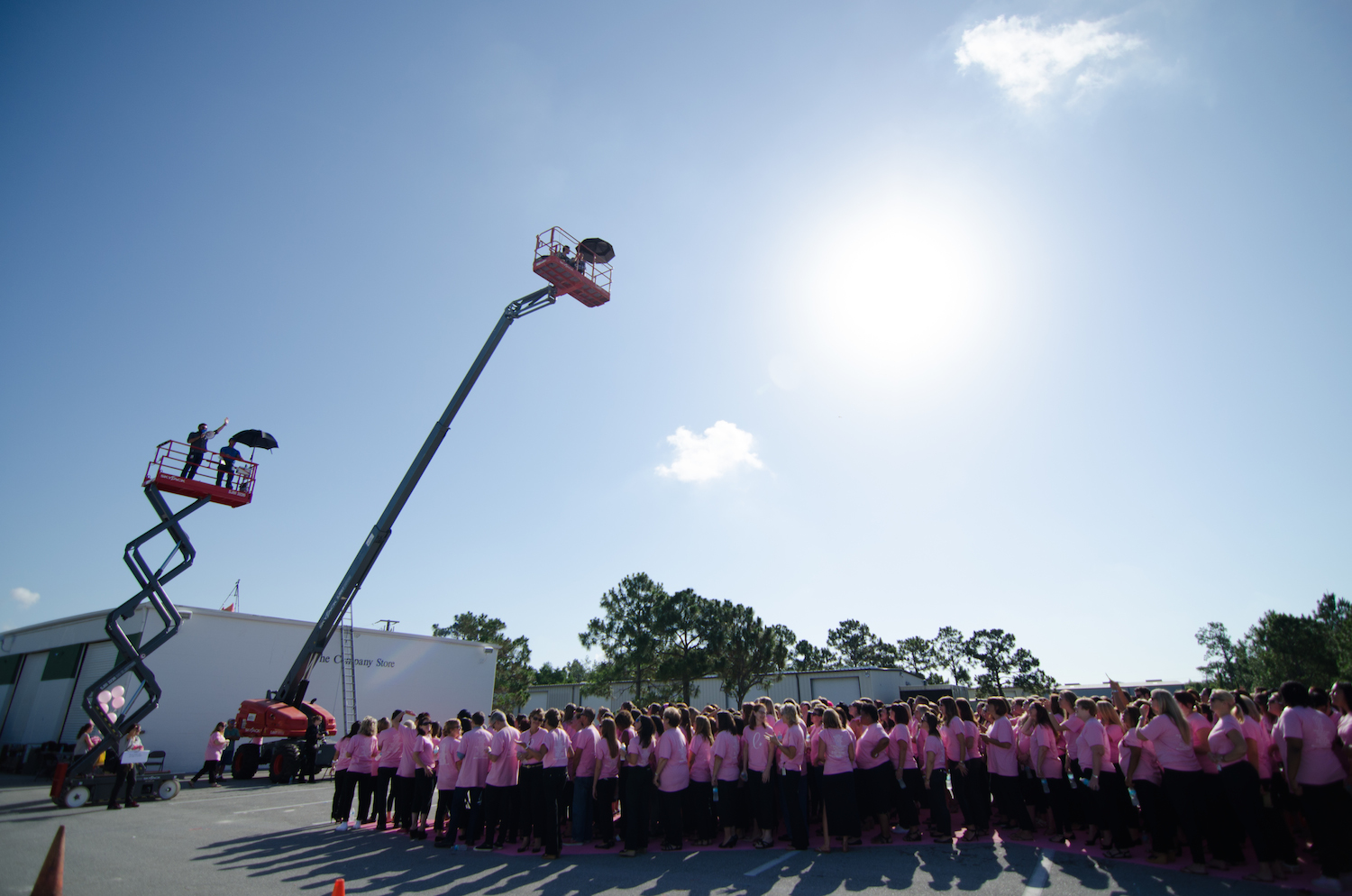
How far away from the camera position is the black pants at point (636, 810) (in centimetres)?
847

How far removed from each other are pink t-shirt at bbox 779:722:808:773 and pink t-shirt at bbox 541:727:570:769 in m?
2.99

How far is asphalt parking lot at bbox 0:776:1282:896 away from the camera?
6.62 meters

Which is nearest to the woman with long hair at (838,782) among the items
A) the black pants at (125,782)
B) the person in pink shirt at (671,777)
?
the person in pink shirt at (671,777)

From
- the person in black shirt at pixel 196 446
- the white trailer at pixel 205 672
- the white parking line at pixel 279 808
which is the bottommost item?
the white parking line at pixel 279 808

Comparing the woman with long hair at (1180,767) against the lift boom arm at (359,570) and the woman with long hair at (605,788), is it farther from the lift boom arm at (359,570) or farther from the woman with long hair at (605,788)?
the lift boom arm at (359,570)

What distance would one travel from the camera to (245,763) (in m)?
17.8

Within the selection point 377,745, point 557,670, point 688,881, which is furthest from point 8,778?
point 557,670

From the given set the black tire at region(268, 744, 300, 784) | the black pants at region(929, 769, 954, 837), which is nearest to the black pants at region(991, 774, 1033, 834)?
the black pants at region(929, 769, 954, 837)

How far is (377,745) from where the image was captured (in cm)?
1066

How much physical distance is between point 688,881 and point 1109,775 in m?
5.22

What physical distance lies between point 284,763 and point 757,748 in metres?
15.7

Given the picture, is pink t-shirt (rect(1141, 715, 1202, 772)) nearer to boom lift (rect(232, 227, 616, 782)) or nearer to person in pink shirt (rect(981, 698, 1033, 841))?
person in pink shirt (rect(981, 698, 1033, 841))

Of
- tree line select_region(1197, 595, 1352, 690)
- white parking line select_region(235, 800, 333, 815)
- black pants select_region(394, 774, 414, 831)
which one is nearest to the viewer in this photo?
black pants select_region(394, 774, 414, 831)

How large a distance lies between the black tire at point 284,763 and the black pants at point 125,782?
513cm
